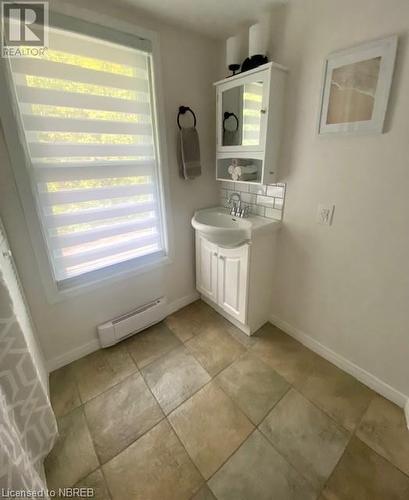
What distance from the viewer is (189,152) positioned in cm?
181

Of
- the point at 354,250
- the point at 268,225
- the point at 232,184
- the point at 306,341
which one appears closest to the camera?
the point at 354,250

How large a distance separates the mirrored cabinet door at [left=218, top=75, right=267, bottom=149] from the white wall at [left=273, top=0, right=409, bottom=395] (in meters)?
0.19

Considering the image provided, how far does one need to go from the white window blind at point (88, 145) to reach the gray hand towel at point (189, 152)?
8.4 inches

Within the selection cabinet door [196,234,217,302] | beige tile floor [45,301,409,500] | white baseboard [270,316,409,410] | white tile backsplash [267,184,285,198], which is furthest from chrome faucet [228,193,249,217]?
beige tile floor [45,301,409,500]

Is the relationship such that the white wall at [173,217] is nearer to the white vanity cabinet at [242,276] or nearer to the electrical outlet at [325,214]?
the white vanity cabinet at [242,276]

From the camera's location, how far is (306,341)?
1824 millimetres

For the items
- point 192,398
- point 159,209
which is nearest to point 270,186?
point 159,209

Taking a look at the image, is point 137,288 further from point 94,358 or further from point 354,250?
point 354,250

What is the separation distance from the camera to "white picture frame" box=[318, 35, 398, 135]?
111 cm

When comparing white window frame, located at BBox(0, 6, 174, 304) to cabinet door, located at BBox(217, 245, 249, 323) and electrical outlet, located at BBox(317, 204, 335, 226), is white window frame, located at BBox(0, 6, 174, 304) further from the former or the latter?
electrical outlet, located at BBox(317, 204, 335, 226)

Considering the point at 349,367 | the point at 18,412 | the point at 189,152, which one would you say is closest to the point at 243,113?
the point at 189,152

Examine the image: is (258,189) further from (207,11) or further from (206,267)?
(207,11)

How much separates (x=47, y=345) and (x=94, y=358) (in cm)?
33

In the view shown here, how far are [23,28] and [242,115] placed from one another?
1.32 meters
